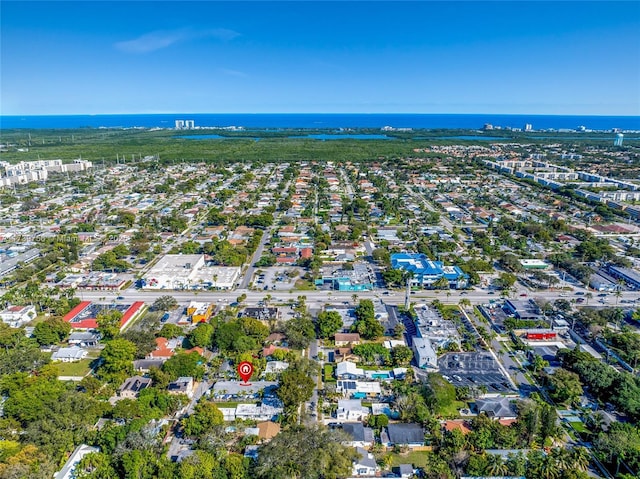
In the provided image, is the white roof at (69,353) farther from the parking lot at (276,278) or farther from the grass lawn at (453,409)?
the grass lawn at (453,409)

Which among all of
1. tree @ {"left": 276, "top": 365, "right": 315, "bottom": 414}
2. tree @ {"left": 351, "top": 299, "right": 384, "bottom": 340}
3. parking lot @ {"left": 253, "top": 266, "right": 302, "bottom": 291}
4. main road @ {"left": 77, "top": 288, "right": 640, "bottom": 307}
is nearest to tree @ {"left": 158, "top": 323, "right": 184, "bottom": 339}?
main road @ {"left": 77, "top": 288, "right": 640, "bottom": 307}

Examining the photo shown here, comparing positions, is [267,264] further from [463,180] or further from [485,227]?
[463,180]

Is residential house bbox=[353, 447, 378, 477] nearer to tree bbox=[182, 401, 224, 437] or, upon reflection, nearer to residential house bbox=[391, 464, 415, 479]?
residential house bbox=[391, 464, 415, 479]

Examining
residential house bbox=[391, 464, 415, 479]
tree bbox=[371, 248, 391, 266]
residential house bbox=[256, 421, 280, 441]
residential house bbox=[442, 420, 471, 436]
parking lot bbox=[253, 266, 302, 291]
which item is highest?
tree bbox=[371, 248, 391, 266]

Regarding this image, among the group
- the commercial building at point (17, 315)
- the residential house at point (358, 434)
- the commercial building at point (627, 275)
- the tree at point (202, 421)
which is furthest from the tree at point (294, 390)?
the commercial building at point (627, 275)

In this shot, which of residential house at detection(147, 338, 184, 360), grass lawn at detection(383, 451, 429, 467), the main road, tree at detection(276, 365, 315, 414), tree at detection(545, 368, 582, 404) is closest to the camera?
grass lawn at detection(383, 451, 429, 467)

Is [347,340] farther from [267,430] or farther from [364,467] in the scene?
[364,467]

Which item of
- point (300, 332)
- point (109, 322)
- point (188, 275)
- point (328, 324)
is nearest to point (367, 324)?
point (328, 324)
